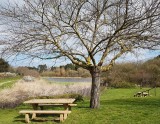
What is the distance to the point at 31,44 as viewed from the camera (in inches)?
515

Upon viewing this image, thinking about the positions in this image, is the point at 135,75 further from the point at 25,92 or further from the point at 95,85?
the point at 95,85

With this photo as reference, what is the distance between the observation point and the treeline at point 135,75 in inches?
1770

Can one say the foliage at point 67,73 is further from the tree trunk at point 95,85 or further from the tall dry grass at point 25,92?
the tree trunk at point 95,85

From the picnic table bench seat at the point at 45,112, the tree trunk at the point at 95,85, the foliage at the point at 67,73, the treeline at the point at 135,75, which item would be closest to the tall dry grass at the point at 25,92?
the tree trunk at the point at 95,85

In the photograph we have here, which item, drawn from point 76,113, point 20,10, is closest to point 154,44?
point 76,113

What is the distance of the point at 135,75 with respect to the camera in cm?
4753

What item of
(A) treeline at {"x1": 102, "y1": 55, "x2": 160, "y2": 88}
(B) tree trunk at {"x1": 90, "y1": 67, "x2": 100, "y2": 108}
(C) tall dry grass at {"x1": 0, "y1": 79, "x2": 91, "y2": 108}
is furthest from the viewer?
(A) treeline at {"x1": 102, "y1": 55, "x2": 160, "y2": 88}

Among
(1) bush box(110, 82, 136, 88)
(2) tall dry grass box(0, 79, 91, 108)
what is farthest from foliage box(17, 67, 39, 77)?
(2) tall dry grass box(0, 79, 91, 108)

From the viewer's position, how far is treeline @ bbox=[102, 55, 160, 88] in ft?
148

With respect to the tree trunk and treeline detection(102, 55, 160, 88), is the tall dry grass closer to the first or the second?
the tree trunk

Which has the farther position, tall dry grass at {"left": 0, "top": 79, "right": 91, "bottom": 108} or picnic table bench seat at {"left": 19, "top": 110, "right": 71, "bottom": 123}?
tall dry grass at {"left": 0, "top": 79, "right": 91, "bottom": 108}

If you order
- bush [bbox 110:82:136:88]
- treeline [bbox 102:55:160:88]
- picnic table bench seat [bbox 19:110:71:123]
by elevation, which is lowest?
picnic table bench seat [bbox 19:110:71:123]

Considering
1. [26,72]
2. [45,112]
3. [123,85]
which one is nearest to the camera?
[45,112]

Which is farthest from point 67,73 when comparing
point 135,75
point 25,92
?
point 25,92
